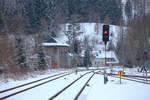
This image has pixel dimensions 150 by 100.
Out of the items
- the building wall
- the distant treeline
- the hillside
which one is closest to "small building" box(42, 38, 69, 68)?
the building wall

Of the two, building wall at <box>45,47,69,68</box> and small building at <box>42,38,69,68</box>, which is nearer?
small building at <box>42,38,69,68</box>

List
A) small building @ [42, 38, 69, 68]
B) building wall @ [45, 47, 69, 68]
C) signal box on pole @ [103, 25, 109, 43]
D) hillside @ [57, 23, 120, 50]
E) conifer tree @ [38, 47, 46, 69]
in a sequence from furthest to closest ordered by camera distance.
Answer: hillside @ [57, 23, 120, 50] → building wall @ [45, 47, 69, 68] → small building @ [42, 38, 69, 68] → conifer tree @ [38, 47, 46, 69] → signal box on pole @ [103, 25, 109, 43]

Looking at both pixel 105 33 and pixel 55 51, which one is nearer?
pixel 105 33

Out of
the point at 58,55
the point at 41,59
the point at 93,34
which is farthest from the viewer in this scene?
the point at 93,34

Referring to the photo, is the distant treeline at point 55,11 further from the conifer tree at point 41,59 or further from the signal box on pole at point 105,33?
the signal box on pole at point 105,33

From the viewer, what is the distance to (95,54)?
3383 inches

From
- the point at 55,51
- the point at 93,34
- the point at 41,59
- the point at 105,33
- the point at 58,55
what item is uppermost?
the point at 93,34

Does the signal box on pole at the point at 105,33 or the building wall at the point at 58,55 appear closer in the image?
the signal box on pole at the point at 105,33

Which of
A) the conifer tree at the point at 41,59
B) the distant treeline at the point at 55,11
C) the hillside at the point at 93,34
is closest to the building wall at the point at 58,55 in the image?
the distant treeline at the point at 55,11

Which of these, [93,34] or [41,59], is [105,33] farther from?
[93,34]

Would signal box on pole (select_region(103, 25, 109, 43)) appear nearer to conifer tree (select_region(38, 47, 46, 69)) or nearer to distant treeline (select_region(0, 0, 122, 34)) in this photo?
conifer tree (select_region(38, 47, 46, 69))

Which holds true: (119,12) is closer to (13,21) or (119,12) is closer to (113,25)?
(113,25)

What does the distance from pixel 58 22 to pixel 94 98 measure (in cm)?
9544

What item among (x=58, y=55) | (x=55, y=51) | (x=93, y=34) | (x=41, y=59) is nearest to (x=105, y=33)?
(x=41, y=59)
